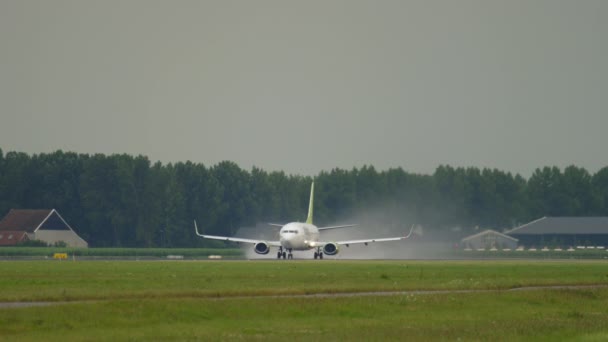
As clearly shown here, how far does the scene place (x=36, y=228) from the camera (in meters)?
183

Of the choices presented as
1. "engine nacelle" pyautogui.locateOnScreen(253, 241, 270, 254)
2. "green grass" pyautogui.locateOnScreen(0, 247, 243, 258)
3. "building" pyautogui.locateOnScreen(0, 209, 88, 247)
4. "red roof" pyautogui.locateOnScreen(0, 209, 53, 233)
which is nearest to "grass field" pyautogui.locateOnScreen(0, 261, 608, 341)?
"engine nacelle" pyautogui.locateOnScreen(253, 241, 270, 254)

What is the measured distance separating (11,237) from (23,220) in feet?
18.9

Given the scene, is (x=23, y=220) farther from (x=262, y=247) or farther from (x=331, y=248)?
(x=331, y=248)

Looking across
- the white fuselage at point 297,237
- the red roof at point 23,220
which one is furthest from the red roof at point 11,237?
the white fuselage at point 297,237

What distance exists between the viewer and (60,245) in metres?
177

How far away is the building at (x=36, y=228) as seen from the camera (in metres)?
182

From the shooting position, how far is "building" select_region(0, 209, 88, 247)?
181750 mm

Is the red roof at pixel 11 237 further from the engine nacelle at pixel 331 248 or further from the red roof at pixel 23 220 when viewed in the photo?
the engine nacelle at pixel 331 248

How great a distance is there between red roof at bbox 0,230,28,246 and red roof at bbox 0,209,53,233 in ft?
3.75

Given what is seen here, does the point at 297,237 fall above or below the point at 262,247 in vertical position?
above

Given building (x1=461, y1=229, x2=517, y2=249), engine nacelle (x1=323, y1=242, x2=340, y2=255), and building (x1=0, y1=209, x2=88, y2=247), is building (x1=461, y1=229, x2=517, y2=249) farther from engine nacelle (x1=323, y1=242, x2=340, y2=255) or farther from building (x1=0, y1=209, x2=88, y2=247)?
building (x1=0, y1=209, x2=88, y2=247)

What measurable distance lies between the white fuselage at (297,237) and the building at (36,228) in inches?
2507

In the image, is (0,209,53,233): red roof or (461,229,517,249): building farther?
(461,229,517,249): building

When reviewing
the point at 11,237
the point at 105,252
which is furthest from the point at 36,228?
the point at 105,252
